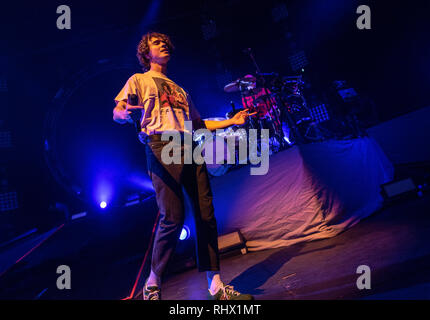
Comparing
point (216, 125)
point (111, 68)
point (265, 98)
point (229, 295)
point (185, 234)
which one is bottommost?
point (185, 234)

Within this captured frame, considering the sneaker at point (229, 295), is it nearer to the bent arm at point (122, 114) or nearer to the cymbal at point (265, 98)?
the bent arm at point (122, 114)

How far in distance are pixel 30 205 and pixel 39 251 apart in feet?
12.0

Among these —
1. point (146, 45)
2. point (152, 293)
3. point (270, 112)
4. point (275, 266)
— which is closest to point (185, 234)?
point (275, 266)

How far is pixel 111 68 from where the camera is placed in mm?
6707

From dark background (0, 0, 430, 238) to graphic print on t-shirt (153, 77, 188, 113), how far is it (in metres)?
4.64

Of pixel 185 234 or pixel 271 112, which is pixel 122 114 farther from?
pixel 271 112

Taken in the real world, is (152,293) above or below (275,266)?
above

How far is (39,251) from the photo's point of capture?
3.45m

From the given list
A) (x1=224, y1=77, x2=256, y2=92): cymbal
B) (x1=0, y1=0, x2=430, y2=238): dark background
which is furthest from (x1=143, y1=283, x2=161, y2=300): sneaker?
(x1=0, y1=0, x2=430, y2=238): dark background

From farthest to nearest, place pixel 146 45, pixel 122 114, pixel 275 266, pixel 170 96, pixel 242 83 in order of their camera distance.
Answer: pixel 242 83, pixel 275 266, pixel 146 45, pixel 170 96, pixel 122 114

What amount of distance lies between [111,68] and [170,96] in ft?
20.4

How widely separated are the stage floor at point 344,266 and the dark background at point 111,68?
456 centimetres

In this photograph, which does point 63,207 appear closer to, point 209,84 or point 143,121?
point 209,84

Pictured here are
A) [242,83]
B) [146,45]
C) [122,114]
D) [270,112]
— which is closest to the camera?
[122,114]
